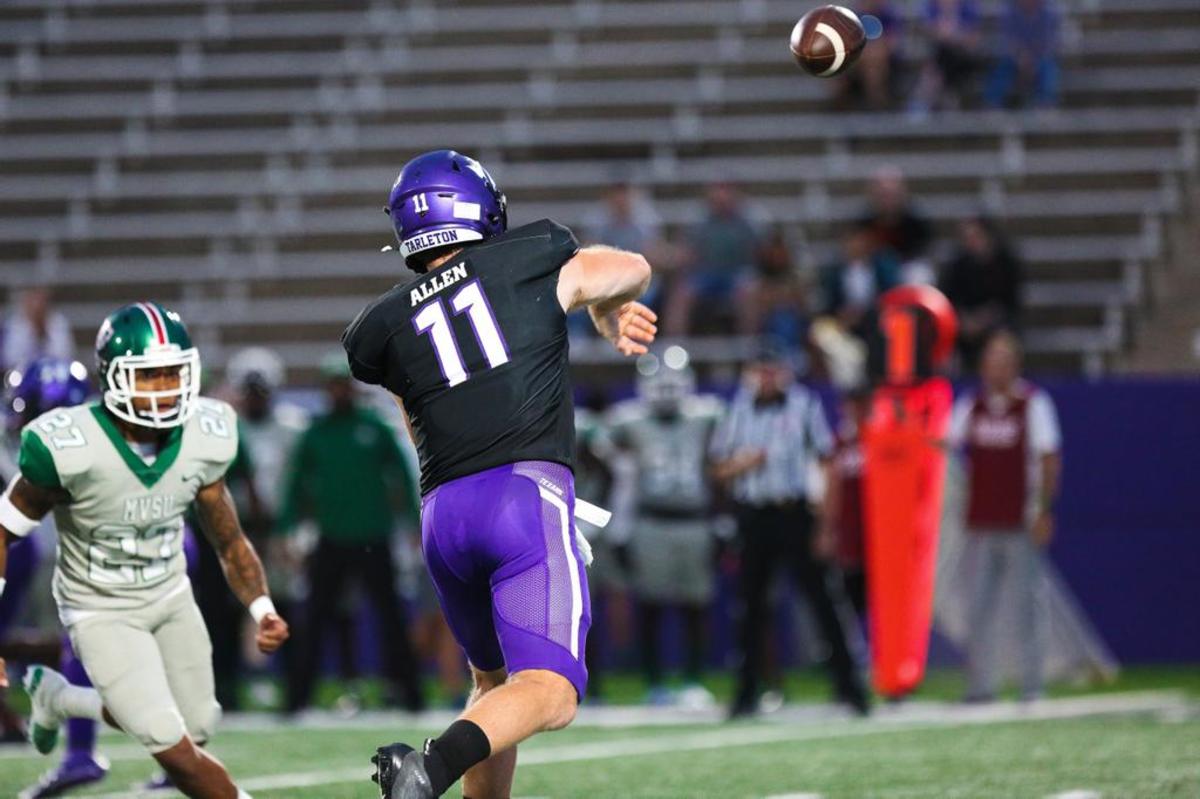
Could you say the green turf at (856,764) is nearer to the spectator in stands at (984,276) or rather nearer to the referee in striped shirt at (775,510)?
the referee in striped shirt at (775,510)

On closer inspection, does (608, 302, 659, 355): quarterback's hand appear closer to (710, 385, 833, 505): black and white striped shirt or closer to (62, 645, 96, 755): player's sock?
(62, 645, 96, 755): player's sock

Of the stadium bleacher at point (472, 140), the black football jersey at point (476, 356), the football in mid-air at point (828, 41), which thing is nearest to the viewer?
the black football jersey at point (476, 356)

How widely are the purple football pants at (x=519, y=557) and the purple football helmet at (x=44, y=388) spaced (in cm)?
276

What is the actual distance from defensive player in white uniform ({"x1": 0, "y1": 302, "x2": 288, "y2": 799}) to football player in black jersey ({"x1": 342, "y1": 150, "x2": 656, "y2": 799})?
0.95m

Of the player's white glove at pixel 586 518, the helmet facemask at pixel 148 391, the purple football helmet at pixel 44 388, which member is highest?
the helmet facemask at pixel 148 391

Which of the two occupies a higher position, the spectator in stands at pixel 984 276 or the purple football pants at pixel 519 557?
the purple football pants at pixel 519 557

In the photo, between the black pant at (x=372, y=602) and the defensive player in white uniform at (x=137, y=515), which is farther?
the black pant at (x=372, y=602)

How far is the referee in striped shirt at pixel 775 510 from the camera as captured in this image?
1054 centimetres

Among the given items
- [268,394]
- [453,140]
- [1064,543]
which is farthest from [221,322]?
[1064,543]

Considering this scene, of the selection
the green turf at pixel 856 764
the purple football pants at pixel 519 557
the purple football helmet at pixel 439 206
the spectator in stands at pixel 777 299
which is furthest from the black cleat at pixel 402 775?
the spectator in stands at pixel 777 299

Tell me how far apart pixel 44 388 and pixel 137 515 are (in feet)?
5.35

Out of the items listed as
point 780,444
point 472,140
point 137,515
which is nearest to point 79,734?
point 137,515

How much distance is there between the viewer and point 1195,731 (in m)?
8.70

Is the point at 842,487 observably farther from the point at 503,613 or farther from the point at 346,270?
the point at 503,613
